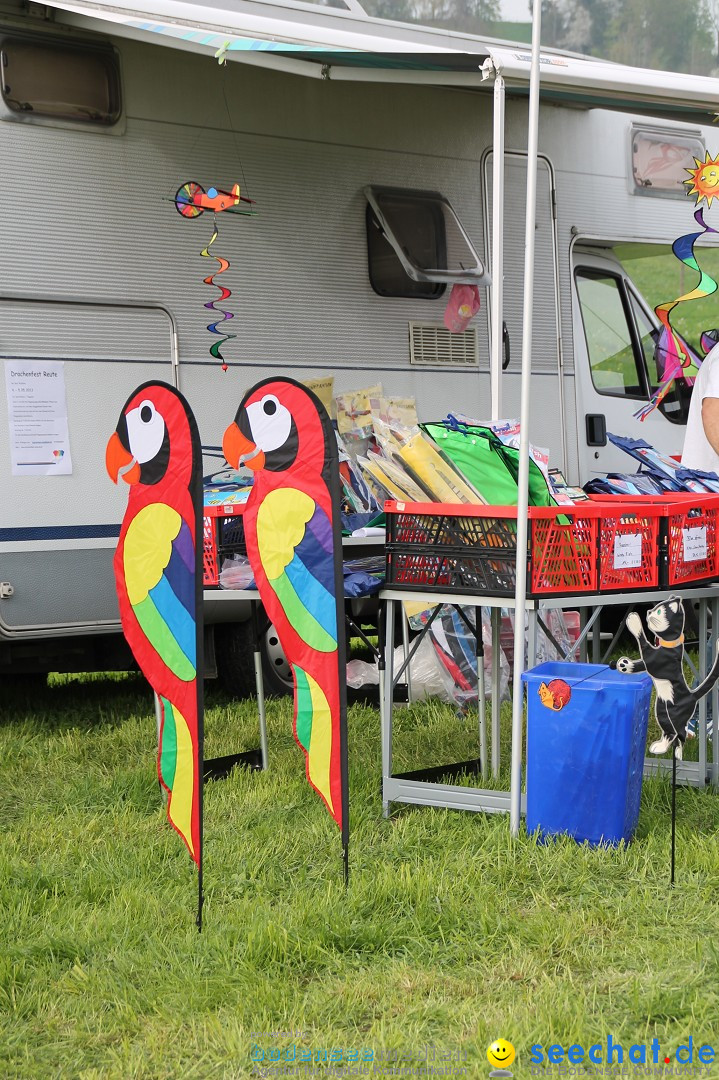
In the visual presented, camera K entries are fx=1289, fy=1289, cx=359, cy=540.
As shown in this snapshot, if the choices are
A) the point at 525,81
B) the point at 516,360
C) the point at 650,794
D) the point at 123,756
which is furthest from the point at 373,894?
the point at 516,360

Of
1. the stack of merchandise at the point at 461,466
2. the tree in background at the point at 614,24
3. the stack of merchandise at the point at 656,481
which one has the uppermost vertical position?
the tree in background at the point at 614,24

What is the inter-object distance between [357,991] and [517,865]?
81 centimetres

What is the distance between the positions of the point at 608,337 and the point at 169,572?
4372 mm

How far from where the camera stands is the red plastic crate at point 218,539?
15.5 ft

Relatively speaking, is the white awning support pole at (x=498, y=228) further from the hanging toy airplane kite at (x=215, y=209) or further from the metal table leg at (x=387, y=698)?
the hanging toy airplane kite at (x=215, y=209)

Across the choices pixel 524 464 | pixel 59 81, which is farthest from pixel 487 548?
pixel 59 81

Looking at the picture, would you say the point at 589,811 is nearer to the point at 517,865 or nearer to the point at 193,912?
the point at 517,865

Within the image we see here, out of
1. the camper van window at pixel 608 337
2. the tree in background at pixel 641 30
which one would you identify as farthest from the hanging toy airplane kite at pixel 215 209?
the tree in background at pixel 641 30

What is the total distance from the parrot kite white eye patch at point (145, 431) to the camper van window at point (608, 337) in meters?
4.00

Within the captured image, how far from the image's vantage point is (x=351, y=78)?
183 inches

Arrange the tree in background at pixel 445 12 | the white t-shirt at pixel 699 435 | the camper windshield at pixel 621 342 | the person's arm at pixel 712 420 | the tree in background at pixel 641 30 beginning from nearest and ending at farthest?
the person's arm at pixel 712 420, the white t-shirt at pixel 699 435, the tree in background at pixel 445 12, the camper windshield at pixel 621 342, the tree in background at pixel 641 30

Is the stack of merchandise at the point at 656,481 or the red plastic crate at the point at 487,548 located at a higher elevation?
the stack of merchandise at the point at 656,481

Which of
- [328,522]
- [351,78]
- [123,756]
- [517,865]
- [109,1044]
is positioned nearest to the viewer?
[109,1044]

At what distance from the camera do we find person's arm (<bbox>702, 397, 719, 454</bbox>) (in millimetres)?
4559
